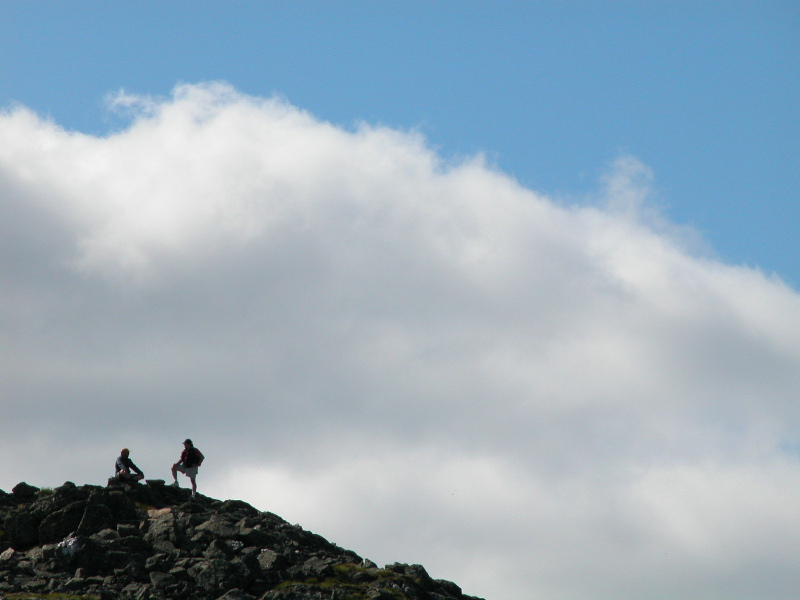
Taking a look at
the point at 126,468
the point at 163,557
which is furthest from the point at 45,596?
the point at 126,468

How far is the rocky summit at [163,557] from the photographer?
1581 inches

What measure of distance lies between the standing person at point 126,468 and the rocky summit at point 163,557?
59 centimetres

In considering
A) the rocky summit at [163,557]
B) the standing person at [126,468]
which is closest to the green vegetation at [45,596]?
the rocky summit at [163,557]

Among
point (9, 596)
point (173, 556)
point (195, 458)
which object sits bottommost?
point (9, 596)

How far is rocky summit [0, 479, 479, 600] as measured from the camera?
1581 inches

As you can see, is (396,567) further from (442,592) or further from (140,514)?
(140,514)

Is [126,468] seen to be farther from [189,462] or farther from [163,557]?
[163,557]

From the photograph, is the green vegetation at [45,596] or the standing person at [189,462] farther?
the standing person at [189,462]

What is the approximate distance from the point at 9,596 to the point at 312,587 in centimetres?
1107

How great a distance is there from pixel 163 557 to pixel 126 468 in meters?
10.7

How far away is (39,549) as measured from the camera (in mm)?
43438

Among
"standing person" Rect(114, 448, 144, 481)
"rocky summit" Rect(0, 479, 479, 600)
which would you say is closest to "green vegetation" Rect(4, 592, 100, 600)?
"rocky summit" Rect(0, 479, 479, 600)

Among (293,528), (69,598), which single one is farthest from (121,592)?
(293,528)

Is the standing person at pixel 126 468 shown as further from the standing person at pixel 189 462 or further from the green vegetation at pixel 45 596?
the green vegetation at pixel 45 596
